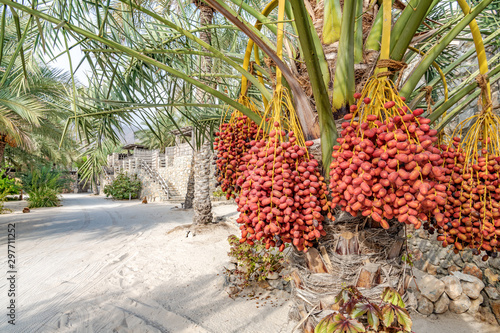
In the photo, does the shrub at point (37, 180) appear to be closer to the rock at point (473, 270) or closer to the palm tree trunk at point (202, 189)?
the palm tree trunk at point (202, 189)

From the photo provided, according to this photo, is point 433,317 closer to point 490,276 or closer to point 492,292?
point 492,292

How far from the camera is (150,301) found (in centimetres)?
341

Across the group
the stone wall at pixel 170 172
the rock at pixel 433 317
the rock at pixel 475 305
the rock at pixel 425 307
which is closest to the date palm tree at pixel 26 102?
the stone wall at pixel 170 172

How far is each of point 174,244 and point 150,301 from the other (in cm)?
256

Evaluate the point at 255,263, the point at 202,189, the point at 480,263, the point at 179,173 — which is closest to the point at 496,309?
the point at 480,263

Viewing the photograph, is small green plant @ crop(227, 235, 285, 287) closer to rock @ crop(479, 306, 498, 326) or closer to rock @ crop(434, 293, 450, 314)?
rock @ crop(434, 293, 450, 314)

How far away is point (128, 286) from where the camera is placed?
3.85 metres

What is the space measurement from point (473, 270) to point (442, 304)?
105cm

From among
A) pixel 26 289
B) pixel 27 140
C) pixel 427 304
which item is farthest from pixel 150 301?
pixel 27 140

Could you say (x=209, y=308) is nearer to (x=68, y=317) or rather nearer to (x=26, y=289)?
(x=68, y=317)

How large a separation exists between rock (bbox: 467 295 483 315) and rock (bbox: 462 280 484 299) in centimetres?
5

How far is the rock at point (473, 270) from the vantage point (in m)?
3.81

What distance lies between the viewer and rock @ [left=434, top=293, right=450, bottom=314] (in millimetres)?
3293

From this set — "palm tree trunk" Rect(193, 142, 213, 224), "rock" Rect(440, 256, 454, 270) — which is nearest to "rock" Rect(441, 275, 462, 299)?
"rock" Rect(440, 256, 454, 270)
